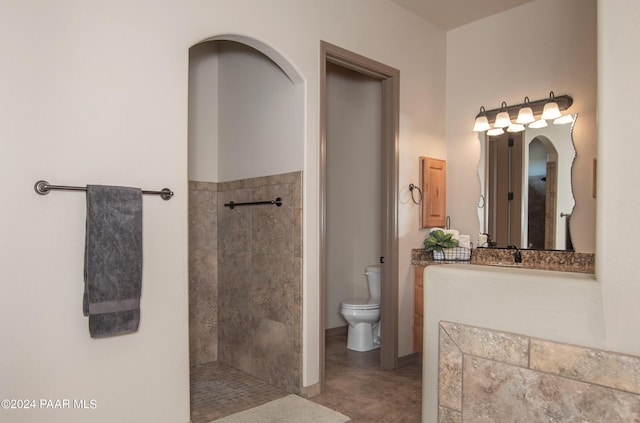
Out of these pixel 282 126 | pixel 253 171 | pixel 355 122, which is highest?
pixel 355 122

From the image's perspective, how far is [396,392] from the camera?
Result: 3.14 meters

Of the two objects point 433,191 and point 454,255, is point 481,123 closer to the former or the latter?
point 433,191

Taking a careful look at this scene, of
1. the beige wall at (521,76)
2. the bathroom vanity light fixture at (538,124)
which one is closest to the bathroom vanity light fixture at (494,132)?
the beige wall at (521,76)

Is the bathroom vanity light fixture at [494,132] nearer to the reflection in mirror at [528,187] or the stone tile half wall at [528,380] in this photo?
the reflection in mirror at [528,187]

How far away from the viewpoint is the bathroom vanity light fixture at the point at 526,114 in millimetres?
3473

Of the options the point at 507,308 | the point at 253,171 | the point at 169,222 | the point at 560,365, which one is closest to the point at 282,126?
the point at 253,171

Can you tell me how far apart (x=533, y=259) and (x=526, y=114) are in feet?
3.90

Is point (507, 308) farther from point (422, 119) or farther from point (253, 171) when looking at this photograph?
point (422, 119)

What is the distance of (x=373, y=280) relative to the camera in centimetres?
434

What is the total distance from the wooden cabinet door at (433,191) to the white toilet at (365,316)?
74 centimetres

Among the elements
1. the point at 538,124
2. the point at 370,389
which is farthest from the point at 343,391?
the point at 538,124

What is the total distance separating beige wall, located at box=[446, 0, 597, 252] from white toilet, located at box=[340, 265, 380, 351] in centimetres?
99

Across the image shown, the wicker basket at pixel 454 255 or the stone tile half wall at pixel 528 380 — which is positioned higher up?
the wicker basket at pixel 454 255

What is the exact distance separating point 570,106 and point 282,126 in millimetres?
2250
